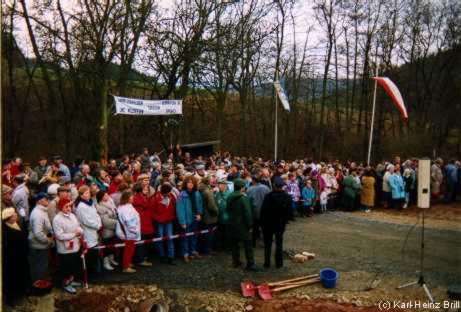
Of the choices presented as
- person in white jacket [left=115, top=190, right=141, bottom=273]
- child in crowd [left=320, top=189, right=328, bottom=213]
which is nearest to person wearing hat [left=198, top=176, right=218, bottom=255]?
person in white jacket [left=115, top=190, right=141, bottom=273]

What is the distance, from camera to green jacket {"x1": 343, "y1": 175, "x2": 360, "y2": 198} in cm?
1618

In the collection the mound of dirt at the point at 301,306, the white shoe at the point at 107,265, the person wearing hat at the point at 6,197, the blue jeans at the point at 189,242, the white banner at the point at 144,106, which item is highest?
the white banner at the point at 144,106

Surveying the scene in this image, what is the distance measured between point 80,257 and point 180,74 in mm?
15487

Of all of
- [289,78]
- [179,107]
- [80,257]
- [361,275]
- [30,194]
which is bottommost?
[361,275]

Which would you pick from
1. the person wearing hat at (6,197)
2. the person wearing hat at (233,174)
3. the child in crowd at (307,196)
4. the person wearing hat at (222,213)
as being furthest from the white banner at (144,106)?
the person wearing hat at (6,197)

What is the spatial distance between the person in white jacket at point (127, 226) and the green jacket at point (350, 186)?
1002 centimetres

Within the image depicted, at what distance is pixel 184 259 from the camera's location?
9.25 meters

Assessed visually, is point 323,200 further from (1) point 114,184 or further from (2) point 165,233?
(1) point 114,184

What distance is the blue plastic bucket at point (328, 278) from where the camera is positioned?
7945 millimetres

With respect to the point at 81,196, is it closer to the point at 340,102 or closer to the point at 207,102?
the point at 207,102

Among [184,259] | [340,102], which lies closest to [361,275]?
[184,259]

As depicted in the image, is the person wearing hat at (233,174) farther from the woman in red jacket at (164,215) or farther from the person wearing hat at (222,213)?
the woman in red jacket at (164,215)

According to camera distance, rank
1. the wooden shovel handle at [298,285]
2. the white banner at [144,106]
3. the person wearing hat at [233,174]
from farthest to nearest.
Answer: the white banner at [144,106]
the person wearing hat at [233,174]
the wooden shovel handle at [298,285]

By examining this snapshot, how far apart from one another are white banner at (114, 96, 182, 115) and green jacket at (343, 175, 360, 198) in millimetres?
6850
